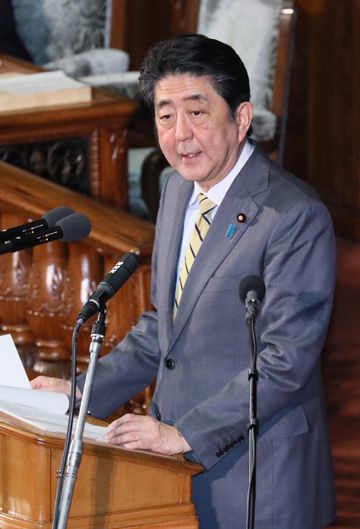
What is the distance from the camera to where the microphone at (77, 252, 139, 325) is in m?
2.08

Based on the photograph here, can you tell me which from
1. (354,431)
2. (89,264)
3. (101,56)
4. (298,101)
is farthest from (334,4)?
(89,264)

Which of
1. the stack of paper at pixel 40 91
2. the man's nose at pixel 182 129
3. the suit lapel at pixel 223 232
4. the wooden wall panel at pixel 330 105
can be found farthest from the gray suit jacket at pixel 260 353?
the wooden wall panel at pixel 330 105

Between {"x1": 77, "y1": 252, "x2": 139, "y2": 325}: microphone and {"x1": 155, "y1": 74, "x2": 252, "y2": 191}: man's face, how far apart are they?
331 millimetres

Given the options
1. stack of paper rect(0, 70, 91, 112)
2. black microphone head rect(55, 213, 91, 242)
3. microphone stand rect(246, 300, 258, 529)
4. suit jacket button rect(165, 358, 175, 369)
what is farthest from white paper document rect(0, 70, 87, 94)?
microphone stand rect(246, 300, 258, 529)

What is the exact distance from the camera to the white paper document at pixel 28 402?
7.42 ft

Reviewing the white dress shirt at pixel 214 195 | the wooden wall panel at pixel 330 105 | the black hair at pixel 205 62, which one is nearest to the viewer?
the black hair at pixel 205 62

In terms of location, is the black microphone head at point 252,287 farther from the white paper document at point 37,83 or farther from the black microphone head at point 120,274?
the white paper document at point 37,83

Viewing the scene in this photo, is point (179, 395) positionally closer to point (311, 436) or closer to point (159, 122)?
point (311, 436)

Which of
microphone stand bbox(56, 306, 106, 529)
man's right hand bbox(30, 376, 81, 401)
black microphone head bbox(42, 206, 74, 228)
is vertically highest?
black microphone head bbox(42, 206, 74, 228)

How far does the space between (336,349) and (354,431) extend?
814mm

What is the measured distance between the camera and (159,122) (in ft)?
8.36

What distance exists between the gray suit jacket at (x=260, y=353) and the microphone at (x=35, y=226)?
324 millimetres

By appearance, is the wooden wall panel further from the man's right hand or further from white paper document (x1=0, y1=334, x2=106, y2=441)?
white paper document (x1=0, y1=334, x2=106, y2=441)

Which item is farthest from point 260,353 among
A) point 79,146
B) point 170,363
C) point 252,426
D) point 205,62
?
point 79,146
